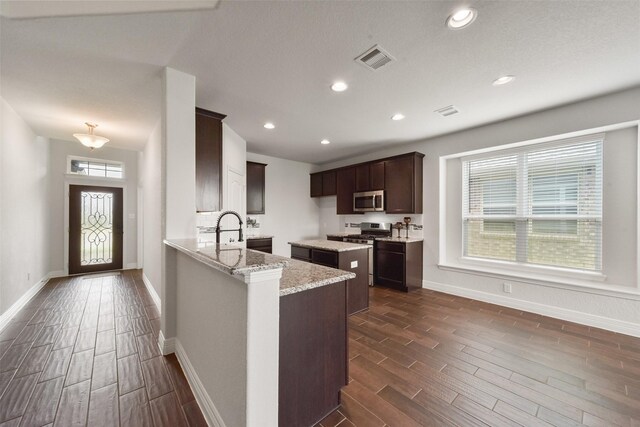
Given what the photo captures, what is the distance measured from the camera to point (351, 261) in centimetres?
324

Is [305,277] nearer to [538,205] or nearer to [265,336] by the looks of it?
[265,336]

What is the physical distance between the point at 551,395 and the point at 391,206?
130 inches

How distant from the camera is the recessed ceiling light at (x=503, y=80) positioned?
239 cm

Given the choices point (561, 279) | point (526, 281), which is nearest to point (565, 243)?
point (561, 279)

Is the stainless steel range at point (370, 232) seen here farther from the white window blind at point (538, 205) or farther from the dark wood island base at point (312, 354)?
the dark wood island base at point (312, 354)

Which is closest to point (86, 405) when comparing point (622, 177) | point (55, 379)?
point (55, 379)

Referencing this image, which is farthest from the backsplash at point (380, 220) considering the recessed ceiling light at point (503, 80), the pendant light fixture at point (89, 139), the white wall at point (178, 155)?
the pendant light fixture at point (89, 139)

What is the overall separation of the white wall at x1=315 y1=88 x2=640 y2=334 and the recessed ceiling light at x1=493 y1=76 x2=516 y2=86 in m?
1.22

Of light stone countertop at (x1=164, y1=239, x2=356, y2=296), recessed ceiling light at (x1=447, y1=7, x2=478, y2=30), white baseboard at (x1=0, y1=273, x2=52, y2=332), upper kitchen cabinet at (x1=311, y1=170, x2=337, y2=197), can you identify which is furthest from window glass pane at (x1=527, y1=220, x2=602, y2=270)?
white baseboard at (x1=0, y1=273, x2=52, y2=332)

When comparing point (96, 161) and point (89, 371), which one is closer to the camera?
point (89, 371)

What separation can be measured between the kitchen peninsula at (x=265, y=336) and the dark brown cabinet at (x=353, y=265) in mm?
1306

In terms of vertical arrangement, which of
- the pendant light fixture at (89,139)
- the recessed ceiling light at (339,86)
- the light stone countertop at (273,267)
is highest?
the recessed ceiling light at (339,86)

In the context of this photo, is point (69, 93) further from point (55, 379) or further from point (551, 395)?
point (551, 395)

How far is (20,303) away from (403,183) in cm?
602
